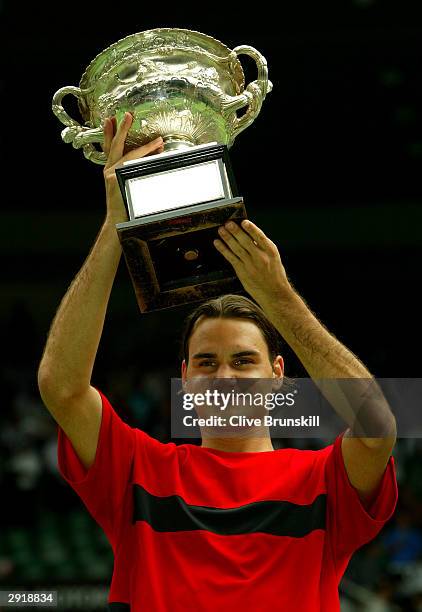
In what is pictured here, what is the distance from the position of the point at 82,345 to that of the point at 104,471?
0.26 meters

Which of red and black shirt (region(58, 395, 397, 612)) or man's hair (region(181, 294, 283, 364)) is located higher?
man's hair (region(181, 294, 283, 364))

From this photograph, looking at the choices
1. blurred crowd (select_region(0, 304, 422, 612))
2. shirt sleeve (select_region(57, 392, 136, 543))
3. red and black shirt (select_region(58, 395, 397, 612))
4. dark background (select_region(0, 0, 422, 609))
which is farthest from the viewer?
dark background (select_region(0, 0, 422, 609))

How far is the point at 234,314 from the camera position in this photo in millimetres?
2285

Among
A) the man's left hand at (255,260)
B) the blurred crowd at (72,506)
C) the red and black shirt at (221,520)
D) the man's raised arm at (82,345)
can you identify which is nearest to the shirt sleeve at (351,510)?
the red and black shirt at (221,520)

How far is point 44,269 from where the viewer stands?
27.6 ft

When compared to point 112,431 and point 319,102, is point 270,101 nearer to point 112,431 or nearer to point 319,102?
point 319,102

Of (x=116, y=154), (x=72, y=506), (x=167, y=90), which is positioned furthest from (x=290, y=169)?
(x=116, y=154)

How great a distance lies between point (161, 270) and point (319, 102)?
19.6ft

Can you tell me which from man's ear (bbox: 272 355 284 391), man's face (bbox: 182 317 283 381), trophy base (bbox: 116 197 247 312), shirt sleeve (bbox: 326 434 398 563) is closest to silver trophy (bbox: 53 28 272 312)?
trophy base (bbox: 116 197 247 312)

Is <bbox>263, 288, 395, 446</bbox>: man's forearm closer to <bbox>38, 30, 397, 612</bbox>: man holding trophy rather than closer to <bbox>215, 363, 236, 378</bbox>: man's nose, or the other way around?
<bbox>38, 30, 397, 612</bbox>: man holding trophy

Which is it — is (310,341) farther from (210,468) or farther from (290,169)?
(290,169)

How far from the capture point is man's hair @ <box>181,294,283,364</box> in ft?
7.51

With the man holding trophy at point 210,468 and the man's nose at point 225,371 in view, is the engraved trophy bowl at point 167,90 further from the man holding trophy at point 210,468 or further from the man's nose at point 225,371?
the man's nose at point 225,371

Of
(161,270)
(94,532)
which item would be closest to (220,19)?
(94,532)
